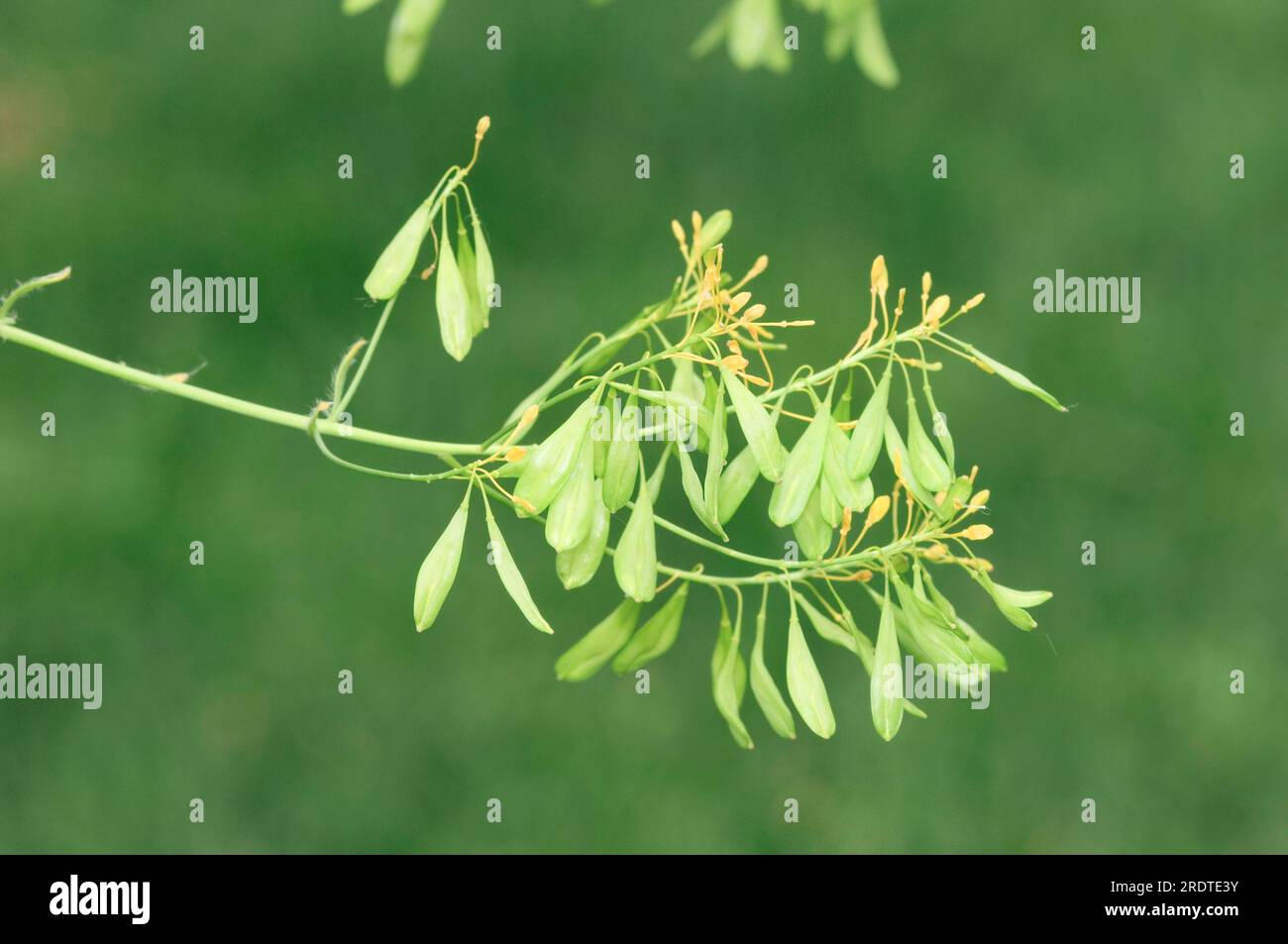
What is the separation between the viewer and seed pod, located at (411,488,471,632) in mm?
1374

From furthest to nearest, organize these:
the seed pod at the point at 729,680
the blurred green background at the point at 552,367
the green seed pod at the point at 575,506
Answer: the blurred green background at the point at 552,367, the seed pod at the point at 729,680, the green seed pod at the point at 575,506

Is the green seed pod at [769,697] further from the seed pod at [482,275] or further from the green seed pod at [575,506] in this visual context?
the seed pod at [482,275]

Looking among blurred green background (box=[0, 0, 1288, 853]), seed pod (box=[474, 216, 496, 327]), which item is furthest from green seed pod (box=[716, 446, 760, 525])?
blurred green background (box=[0, 0, 1288, 853])

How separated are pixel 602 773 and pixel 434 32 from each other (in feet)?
6.48

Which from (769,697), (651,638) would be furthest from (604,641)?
(769,697)

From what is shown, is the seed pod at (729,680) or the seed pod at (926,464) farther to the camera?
the seed pod at (729,680)

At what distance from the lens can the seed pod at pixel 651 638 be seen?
1592mm

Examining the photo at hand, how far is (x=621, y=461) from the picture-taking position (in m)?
1.32

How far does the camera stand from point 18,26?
392cm

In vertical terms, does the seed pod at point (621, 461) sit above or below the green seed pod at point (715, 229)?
below

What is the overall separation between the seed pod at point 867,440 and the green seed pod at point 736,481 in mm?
94

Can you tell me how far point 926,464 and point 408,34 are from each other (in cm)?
65

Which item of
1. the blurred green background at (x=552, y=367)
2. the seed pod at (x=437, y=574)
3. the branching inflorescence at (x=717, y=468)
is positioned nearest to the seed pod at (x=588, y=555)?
the branching inflorescence at (x=717, y=468)

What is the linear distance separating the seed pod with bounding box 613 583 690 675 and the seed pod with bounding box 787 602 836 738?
151 mm
